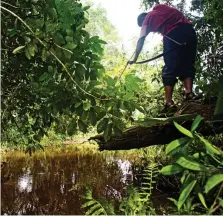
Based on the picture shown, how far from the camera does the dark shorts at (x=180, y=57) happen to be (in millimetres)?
3293

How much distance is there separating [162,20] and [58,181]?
256 centimetres

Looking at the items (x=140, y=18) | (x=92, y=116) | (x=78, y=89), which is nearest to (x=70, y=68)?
(x=78, y=89)

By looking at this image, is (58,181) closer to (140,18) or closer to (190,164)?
(140,18)

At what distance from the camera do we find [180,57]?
3.32 meters

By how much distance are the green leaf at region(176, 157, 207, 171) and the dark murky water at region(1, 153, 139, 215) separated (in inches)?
68.8

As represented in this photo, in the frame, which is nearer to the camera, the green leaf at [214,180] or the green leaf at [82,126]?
the green leaf at [214,180]

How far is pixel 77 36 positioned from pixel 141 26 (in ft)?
5.38

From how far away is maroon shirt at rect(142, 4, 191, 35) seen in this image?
3316 millimetres

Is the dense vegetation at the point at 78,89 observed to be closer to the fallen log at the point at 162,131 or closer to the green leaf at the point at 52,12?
the green leaf at the point at 52,12

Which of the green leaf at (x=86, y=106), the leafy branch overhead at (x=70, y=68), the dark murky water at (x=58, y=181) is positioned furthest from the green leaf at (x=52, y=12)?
the dark murky water at (x=58, y=181)

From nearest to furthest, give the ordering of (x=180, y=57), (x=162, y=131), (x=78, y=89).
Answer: (x=78, y=89)
(x=162, y=131)
(x=180, y=57)

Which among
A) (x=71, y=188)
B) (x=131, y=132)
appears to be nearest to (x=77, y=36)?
(x=131, y=132)

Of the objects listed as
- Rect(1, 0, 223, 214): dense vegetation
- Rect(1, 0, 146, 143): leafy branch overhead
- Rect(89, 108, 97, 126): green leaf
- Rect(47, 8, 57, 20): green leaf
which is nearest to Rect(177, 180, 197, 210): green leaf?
Rect(1, 0, 223, 214): dense vegetation

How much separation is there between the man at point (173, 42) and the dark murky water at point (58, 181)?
144cm
